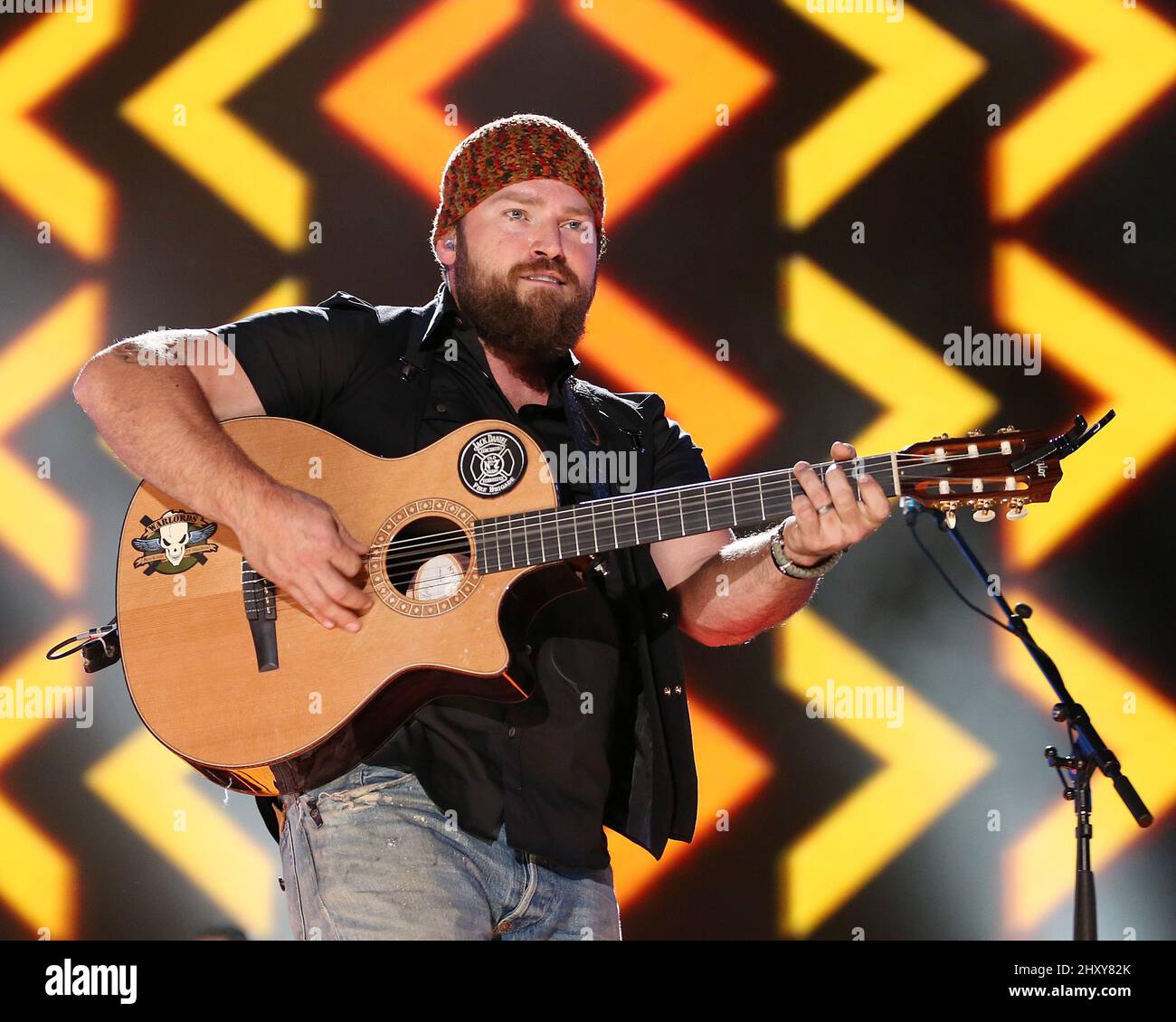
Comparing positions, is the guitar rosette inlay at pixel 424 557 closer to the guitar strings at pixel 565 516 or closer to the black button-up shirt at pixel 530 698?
the guitar strings at pixel 565 516

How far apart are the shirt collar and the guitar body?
33cm

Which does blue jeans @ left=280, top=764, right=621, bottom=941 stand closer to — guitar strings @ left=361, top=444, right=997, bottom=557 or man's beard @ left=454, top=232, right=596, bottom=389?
guitar strings @ left=361, top=444, right=997, bottom=557

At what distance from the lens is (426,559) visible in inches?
94.3

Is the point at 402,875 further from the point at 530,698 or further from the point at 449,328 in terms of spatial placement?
the point at 449,328

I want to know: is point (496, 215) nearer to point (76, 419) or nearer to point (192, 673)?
point (192, 673)

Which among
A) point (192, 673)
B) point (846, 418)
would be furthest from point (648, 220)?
point (192, 673)

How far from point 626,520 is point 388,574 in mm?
467

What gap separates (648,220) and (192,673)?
211cm

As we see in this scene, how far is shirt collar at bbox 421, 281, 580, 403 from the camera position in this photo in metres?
2.71

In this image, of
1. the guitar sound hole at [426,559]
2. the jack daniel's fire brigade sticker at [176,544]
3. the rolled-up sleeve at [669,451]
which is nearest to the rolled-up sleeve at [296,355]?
the jack daniel's fire brigade sticker at [176,544]

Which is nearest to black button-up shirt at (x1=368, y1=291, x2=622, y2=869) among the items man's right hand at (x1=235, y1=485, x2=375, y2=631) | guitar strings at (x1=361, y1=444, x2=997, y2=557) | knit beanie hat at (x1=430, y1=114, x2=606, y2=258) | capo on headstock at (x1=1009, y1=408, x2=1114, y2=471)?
guitar strings at (x1=361, y1=444, x2=997, y2=557)

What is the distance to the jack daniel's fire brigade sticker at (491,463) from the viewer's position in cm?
241

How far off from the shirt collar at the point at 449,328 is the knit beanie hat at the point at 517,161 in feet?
0.77

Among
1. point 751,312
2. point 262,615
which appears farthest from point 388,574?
point 751,312
